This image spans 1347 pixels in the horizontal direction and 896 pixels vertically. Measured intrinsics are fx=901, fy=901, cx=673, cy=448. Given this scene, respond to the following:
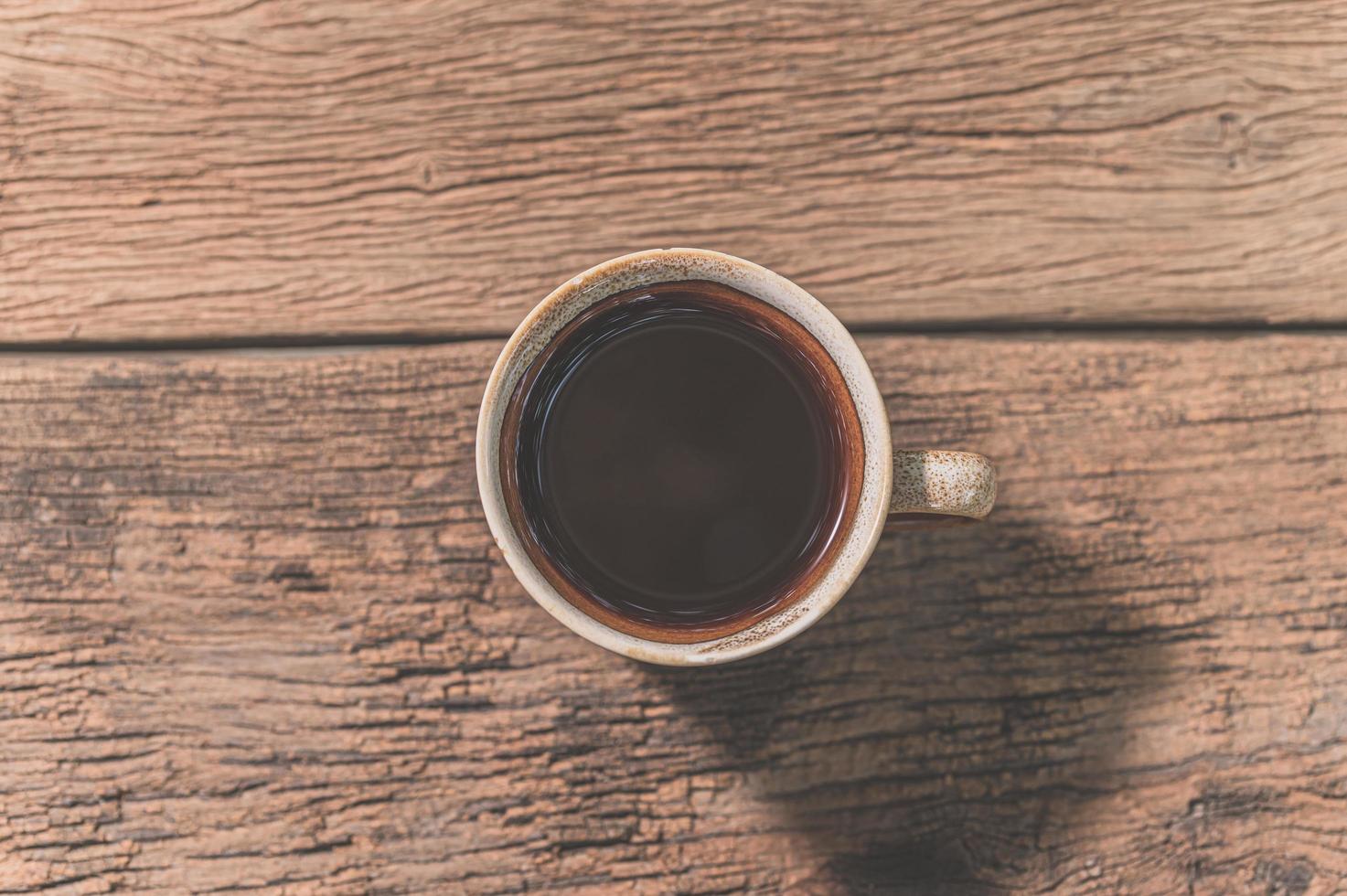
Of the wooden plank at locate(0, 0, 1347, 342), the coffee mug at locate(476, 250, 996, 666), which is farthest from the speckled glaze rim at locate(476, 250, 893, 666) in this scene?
the wooden plank at locate(0, 0, 1347, 342)

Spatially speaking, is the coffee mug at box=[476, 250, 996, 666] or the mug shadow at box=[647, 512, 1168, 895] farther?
the mug shadow at box=[647, 512, 1168, 895]

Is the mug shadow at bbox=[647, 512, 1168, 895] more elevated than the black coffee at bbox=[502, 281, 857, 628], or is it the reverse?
the black coffee at bbox=[502, 281, 857, 628]

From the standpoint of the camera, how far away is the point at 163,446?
685mm

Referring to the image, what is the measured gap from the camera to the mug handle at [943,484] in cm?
51

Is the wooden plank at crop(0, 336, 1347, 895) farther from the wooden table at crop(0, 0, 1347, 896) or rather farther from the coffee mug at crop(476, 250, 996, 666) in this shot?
the coffee mug at crop(476, 250, 996, 666)

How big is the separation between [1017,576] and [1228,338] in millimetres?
259

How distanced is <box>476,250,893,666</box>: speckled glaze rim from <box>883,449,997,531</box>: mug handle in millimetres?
16

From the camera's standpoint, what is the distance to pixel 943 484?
0.51m

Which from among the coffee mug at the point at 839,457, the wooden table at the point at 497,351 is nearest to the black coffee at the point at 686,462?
the coffee mug at the point at 839,457

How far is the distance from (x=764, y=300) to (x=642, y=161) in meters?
0.21

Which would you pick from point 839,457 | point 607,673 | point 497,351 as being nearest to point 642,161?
point 497,351

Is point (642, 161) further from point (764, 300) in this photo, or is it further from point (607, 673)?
point (607, 673)

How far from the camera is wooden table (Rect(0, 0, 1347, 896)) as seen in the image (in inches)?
26.5

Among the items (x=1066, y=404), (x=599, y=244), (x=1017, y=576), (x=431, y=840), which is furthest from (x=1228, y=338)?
(x=431, y=840)
